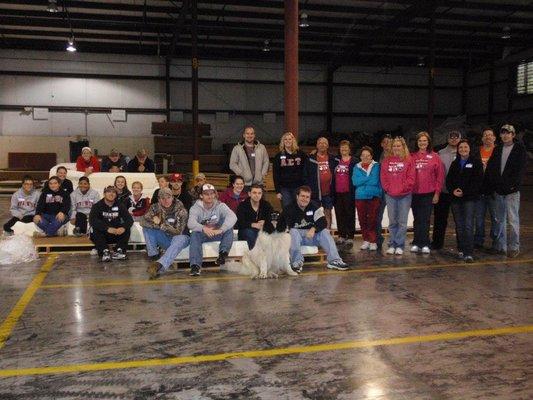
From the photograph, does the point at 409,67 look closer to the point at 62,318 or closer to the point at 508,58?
the point at 508,58

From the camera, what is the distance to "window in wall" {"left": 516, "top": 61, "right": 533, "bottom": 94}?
22.6 metres

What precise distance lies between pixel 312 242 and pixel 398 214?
154cm

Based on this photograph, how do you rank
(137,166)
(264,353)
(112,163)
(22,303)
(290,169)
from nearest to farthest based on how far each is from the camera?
(264,353)
(22,303)
(290,169)
(137,166)
(112,163)

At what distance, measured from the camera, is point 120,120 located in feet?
74.4

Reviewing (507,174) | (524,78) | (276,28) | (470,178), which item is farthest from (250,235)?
(524,78)

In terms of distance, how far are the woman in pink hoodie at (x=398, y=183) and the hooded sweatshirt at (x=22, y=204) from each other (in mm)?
6158

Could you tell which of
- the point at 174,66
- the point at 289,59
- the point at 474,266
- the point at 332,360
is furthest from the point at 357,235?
the point at 174,66

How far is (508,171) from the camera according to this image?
280 inches

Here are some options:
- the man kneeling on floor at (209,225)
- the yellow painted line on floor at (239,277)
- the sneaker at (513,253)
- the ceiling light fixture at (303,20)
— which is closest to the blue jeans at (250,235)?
the man kneeling on floor at (209,225)

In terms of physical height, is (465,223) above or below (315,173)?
below

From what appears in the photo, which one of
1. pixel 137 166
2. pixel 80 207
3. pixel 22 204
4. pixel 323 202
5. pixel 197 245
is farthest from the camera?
pixel 137 166

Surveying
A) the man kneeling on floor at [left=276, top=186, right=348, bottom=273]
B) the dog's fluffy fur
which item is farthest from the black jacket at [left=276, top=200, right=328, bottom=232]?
the dog's fluffy fur

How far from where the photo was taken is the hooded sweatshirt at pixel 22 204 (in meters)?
8.89

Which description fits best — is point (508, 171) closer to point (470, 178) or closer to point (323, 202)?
point (470, 178)
